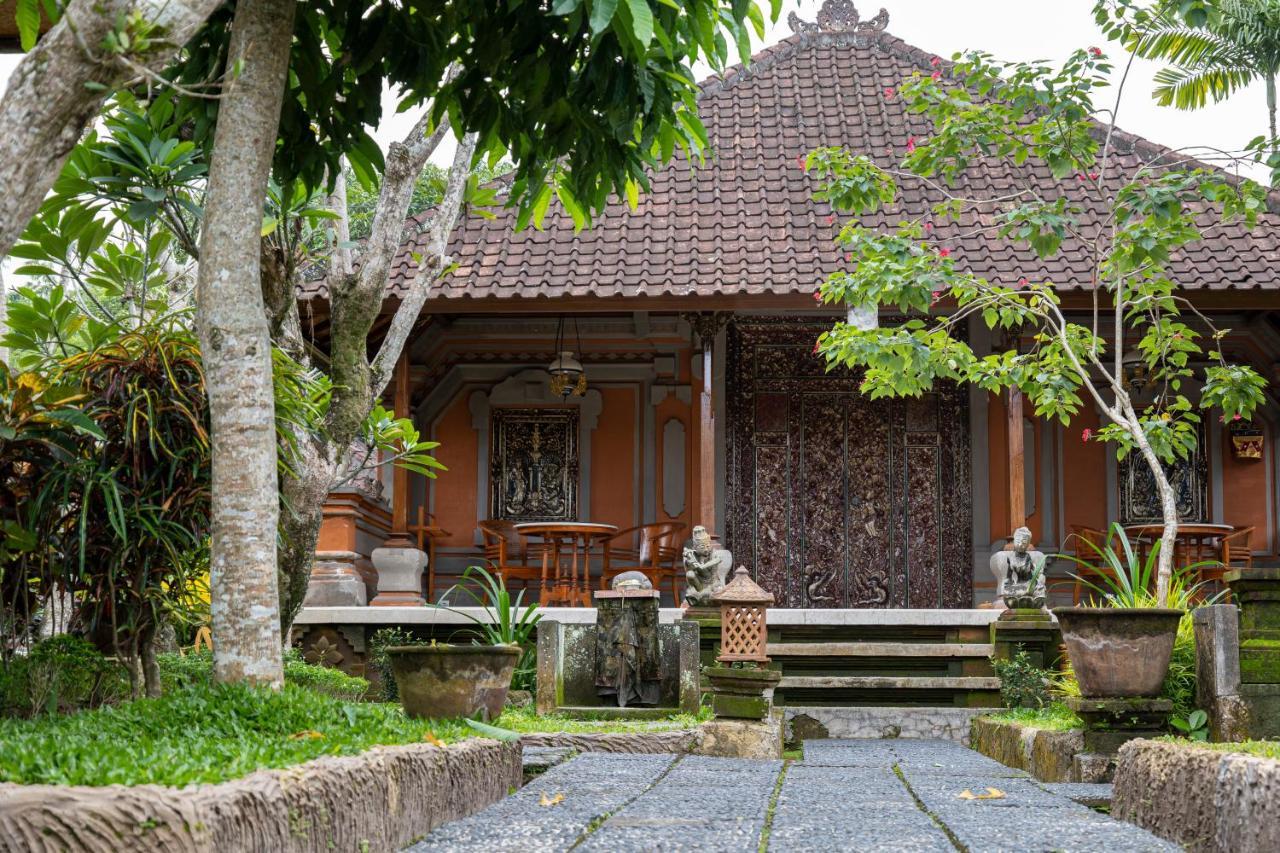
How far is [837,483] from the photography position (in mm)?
12094

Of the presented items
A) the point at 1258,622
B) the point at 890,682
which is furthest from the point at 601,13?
the point at 890,682

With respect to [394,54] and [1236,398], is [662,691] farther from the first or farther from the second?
[394,54]

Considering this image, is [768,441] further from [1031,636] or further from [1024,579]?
[1031,636]

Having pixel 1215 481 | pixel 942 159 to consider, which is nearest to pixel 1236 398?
pixel 942 159

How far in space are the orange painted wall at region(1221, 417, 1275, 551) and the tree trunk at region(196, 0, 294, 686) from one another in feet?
34.0

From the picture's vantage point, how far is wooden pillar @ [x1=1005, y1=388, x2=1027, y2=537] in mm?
10266

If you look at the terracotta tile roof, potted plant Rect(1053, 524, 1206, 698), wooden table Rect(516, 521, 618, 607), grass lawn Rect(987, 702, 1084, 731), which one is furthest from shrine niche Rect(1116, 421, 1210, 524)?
potted plant Rect(1053, 524, 1206, 698)

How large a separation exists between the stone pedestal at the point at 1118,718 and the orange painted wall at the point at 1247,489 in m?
6.64

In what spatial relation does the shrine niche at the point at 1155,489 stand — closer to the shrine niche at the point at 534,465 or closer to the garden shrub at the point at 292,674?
the shrine niche at the point at 534,465

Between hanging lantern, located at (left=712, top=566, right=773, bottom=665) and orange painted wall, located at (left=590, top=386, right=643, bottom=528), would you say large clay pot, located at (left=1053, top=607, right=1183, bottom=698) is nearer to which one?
hanging lantern, located at (left=712, top=566, right=773, bottom=665)

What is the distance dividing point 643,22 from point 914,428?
9.53 m

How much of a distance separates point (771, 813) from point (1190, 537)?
773cm

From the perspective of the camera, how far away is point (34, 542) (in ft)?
13.4

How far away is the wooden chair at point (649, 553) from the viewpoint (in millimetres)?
11406
